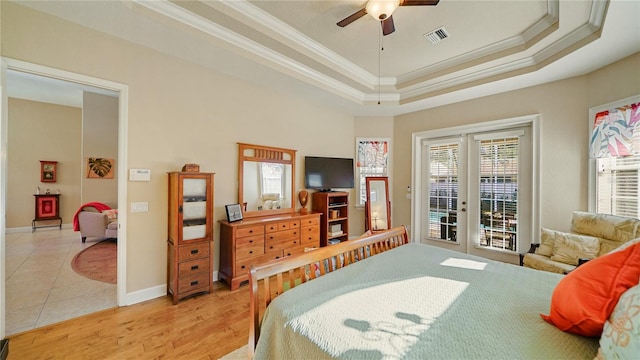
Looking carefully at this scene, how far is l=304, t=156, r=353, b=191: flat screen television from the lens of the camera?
4352 millimetres

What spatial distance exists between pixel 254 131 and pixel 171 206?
1.52 metres

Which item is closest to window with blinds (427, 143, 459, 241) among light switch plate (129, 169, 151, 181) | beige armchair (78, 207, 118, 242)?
light switch plate (129, 169, 151, 181)

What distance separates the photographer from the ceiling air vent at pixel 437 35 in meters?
2.82

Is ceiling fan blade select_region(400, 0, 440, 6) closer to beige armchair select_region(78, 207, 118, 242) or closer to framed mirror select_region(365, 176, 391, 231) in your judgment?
framed mirror select_region(365, 176, 391, 231)

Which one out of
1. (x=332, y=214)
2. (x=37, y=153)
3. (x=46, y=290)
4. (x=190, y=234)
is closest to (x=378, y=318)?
(x=190, y=234)

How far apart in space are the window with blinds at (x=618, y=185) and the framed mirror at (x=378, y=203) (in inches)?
107

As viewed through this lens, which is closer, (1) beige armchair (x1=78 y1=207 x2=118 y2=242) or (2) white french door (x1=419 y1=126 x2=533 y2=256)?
(2) white french door (x1=419 y1=126 x2=533 y2=256)

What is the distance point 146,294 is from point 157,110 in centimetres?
207

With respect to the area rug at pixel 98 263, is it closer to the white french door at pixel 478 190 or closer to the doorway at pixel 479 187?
the doorway at pixel 479 187

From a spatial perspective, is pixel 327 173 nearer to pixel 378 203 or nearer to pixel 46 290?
pixel 378 203

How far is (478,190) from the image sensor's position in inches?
164

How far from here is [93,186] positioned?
5977 millimetres

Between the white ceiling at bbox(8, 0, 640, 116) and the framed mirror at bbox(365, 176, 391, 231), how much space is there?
1.78 meters

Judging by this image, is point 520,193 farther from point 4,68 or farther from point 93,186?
point 93,186
